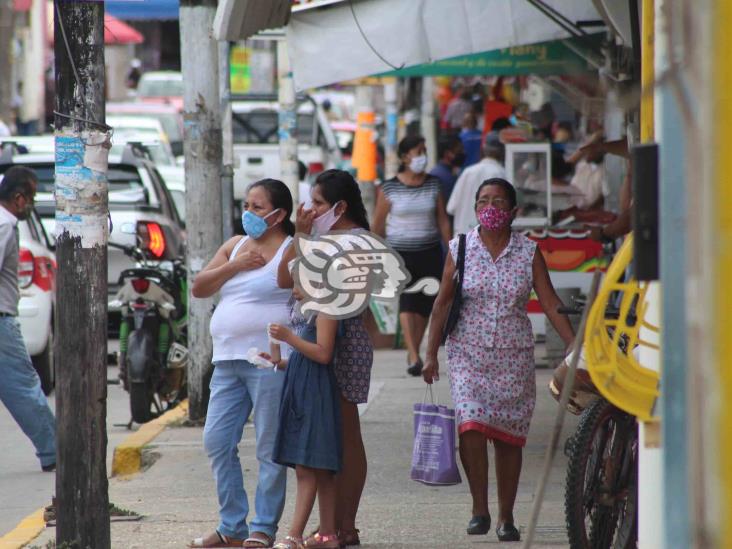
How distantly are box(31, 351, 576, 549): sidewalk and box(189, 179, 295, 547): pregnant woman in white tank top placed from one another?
1.45 ft

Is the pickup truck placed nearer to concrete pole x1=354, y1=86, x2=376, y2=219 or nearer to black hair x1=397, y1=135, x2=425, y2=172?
concrete pole x1=354, y1=86, x2=376, y2=219

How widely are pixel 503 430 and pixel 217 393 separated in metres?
1.29

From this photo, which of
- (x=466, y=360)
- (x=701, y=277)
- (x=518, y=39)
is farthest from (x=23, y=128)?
Answer: (x=701, y=277)

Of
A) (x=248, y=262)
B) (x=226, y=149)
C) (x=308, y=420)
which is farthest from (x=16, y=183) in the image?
(x=308, y=420)

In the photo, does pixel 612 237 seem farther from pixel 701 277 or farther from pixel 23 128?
pixel 23 128

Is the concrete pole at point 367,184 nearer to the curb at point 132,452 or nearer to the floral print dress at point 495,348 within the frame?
the curb at point 132,452

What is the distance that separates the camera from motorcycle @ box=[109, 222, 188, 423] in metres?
9.78

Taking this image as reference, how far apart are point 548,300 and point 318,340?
118 centimetres

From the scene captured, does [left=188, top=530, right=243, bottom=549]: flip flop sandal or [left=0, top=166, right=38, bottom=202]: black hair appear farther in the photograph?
[left=0, top=166, right=38, bottom=202]: black hair

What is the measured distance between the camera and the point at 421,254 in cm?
1156

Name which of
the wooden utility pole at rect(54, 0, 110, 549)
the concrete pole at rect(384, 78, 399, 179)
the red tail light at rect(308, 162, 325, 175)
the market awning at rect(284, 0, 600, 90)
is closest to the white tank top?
the wooden utility pole at rect(54, 0, 110, 549)

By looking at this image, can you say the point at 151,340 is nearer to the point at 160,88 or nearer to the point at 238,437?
the point at 238,437

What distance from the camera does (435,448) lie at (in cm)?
648

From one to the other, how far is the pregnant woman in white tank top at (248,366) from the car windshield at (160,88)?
109ft
